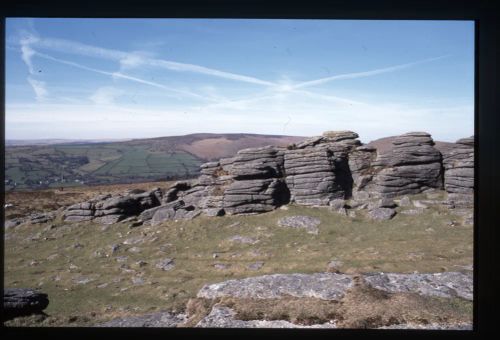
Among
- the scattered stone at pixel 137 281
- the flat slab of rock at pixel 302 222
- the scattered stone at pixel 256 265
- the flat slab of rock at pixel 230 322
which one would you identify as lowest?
the scattered stone at pixel 137 281

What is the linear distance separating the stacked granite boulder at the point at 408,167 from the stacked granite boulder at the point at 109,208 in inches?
868

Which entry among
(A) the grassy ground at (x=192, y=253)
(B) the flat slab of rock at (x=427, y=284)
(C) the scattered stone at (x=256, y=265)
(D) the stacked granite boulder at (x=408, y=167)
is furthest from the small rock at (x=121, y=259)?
(D) the stacked granite boulder at (x=408, y=167)

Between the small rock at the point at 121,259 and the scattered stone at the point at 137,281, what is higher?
the scattered stone at the point at 137,281

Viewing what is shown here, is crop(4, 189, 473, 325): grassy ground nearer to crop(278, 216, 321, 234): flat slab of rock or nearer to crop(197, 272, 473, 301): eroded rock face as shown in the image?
crop(278, 216, 321, 234): flat slab of rock

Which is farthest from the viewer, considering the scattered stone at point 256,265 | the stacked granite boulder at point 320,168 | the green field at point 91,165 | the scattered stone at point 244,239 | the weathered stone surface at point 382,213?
the green field at point 91,165

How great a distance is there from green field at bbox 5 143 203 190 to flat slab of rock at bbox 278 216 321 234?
1960cm

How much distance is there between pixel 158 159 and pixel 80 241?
82.6 ft

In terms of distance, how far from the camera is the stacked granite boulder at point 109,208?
3584 cm

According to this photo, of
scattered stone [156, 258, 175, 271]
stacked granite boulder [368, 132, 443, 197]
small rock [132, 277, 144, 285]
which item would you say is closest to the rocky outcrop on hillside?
stacked granite boulder [368, 132, 443, 197]

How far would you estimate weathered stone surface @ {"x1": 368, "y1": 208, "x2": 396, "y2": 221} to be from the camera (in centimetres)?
2950

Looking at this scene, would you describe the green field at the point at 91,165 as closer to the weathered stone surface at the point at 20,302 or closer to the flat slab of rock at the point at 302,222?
the flat slab of rock at the point at 302,222

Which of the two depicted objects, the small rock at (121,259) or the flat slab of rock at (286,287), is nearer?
the flat slab of rock at (286,287)
